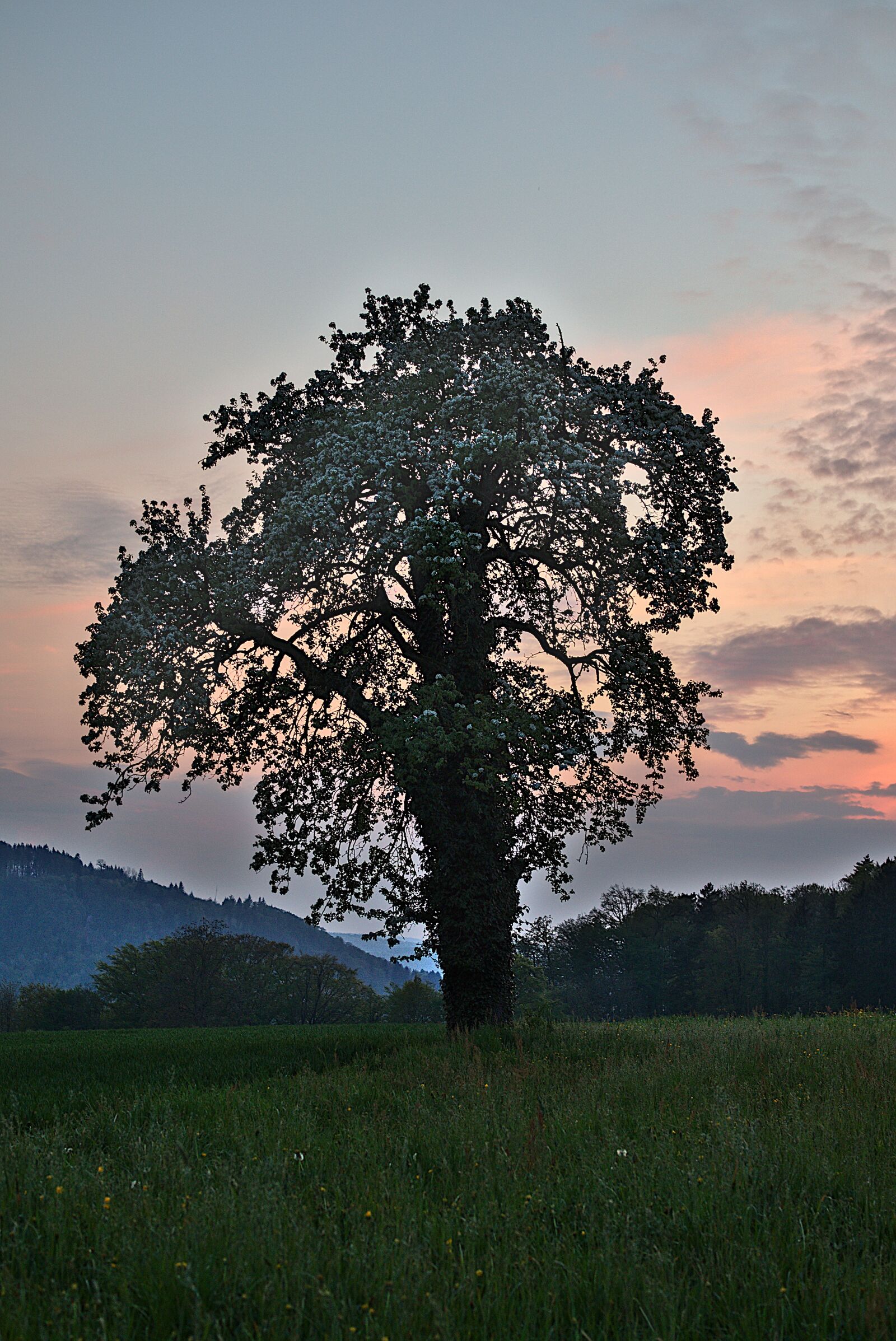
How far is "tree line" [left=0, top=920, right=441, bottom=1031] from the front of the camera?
9625 cm

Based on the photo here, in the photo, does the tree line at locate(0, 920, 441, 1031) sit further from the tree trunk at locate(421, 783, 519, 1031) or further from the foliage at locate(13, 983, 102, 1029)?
the tree trunk at locate(421, 783, 519, 1031)

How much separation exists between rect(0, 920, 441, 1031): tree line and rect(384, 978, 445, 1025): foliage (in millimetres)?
104

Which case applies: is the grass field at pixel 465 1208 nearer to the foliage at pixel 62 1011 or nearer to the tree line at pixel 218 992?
the tree line at pixel 218 992

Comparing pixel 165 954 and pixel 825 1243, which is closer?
pixel 825 1243

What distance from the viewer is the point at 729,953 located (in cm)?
9169

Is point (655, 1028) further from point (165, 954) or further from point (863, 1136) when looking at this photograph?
point (165, 954)

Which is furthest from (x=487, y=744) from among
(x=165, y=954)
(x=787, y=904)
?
(x=165, y=954)

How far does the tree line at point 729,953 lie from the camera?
8038 cm

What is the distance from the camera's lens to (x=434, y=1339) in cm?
490

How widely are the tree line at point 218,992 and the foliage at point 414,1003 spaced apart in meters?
0.10

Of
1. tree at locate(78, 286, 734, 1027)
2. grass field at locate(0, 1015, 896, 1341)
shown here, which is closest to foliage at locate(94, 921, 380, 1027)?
tree at locate(78, 286, 734, 1027)

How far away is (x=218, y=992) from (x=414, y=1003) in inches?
829

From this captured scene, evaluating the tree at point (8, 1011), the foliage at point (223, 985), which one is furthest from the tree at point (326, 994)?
the tree at point (8, 1011)

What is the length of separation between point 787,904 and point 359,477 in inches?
3519
